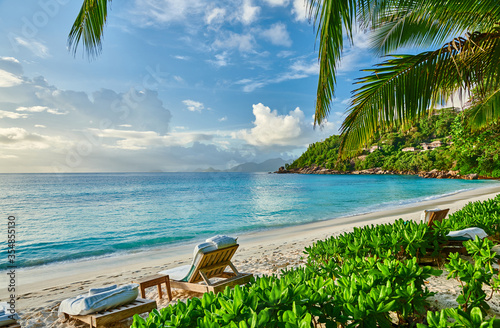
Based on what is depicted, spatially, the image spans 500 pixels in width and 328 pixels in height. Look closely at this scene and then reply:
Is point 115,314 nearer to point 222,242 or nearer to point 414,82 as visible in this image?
point 222,242

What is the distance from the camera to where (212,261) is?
14.8 feet

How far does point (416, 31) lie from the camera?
15.4ft

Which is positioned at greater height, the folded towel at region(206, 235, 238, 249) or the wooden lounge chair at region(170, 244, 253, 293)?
the folded towel at region(206, 235, 238, 249)

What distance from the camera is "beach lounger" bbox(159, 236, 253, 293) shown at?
425cm

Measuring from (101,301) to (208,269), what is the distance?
149cm

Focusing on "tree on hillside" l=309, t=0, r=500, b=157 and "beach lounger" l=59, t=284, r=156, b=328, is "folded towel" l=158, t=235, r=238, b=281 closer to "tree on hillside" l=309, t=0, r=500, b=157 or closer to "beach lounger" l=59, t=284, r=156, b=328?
"beach lounger" l=59, t=284, r=156, b=328

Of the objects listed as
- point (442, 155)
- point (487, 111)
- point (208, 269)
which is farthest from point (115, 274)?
point (442, 155)

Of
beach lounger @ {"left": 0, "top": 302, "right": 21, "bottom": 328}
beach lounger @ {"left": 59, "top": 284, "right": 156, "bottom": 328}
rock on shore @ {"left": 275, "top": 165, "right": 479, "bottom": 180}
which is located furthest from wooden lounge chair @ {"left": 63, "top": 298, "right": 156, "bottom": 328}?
rock on shore @ {"left": 275, "top": 165, "right": 479, "bottom": 180}

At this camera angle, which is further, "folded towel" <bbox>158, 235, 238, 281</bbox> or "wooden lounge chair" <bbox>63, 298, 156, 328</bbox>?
"folded towel" <bbox>158, 235, 238, 281</bbox>

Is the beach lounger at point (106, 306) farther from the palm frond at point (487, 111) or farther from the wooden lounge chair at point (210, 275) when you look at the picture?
the palm frond at point (487, 111)

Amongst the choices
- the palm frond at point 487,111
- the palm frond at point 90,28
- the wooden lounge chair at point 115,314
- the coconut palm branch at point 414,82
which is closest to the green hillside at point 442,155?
the coconut palm branch at point 414,82

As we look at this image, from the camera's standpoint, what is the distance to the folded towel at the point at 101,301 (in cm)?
335

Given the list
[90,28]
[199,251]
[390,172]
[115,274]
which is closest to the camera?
[90,28]

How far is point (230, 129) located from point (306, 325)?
6089 centimetres
